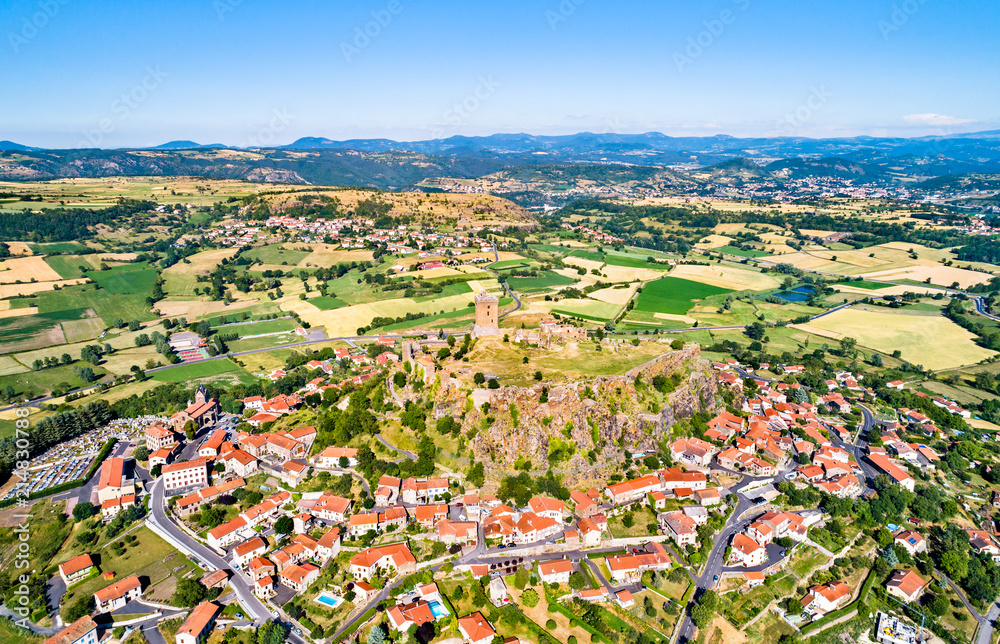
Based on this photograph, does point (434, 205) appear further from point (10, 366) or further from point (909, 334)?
point (909, 334)

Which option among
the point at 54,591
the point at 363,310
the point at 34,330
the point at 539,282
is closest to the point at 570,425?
the point at 54,591

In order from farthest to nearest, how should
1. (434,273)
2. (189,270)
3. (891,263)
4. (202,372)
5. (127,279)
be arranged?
(891,263) → (189,270) → (434,273) → (127,279) → (202,372)

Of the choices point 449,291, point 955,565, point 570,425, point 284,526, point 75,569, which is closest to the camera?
point 75,569

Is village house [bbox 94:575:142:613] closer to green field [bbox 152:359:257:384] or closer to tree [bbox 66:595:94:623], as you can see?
tree [bbox 66:595:94:623]

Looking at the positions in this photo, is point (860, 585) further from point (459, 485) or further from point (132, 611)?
point (132, 611)

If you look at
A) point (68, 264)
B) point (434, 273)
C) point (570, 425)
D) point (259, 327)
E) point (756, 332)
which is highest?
point (68, 264)

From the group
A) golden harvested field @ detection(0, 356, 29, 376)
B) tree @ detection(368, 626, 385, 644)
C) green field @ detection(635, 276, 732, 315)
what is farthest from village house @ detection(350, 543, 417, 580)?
green field @ detection(635, 276, 732, 315)
